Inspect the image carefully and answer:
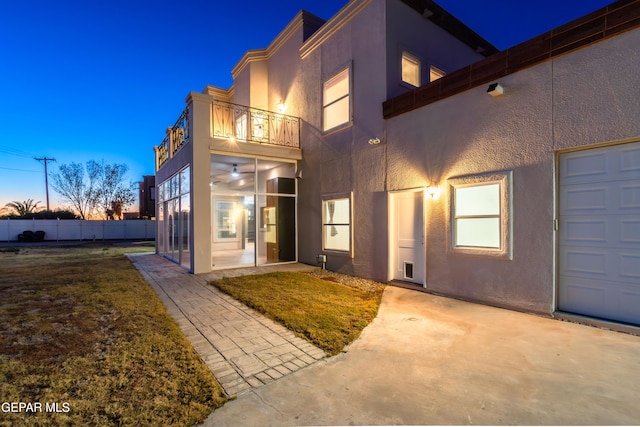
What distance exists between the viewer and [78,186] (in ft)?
102

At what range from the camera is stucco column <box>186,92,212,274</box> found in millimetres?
7738

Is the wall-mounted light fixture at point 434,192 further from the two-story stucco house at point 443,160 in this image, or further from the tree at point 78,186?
the tree at point 78,186

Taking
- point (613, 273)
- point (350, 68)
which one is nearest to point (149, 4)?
point (350, 68)

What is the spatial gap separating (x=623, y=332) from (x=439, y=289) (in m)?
2.53

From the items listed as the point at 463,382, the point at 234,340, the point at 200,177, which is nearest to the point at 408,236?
the point at 463,382

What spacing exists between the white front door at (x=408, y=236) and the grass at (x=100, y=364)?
474cm

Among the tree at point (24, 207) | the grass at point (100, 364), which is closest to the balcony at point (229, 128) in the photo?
the grass at point (100, 364)

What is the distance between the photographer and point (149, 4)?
24.4 metres

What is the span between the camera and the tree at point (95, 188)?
31.0m

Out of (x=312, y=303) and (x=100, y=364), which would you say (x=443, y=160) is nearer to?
(x=312, y=303)

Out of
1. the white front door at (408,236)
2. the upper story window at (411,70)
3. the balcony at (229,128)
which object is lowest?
the white front door at (408,236)

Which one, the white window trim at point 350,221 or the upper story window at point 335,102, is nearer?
the white window trim at point 350,221

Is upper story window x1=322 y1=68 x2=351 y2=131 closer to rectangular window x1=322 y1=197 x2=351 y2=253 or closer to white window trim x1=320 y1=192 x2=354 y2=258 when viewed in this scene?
white window trim x1=320 y1=192 x2=354 y2=258

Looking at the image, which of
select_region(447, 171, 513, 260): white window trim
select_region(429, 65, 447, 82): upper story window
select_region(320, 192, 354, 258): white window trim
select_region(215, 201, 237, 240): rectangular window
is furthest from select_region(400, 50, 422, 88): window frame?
select_region(215, 201, 237, 240): rectangular window
